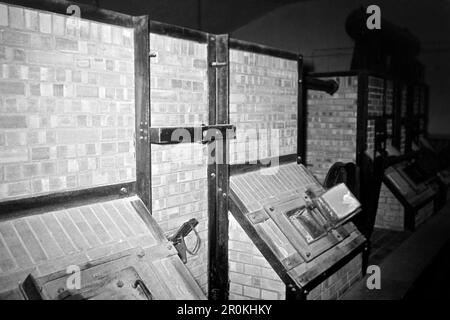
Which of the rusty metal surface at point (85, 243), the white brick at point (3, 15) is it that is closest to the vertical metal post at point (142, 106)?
the rusty metal surface at point (85, 243)

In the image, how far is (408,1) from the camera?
37.6 feet

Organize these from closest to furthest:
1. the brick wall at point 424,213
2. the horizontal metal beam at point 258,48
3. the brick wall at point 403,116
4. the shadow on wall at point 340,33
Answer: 1. the horizontal metal beam at point 258,48
2. the brick wall at point 424,213
3. the brick wall at point 403,116
4. the shadow on wall at point 340,33

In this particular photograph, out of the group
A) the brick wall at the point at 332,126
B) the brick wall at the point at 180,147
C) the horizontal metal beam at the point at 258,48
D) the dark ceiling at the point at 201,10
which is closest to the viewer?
the brick wall at the point at 180,147

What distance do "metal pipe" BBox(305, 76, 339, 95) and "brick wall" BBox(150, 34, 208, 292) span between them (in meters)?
3.02

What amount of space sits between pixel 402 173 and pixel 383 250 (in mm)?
1990

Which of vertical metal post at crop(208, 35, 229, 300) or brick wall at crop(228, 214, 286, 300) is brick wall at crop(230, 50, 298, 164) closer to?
vertical metal post at crop(208, 35, 229, 300)

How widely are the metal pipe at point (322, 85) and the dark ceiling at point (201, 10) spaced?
432cm

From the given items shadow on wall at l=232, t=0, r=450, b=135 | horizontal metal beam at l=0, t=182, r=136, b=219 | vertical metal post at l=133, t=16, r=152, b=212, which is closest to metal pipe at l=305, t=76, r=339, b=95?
vertical metal post at l=133, t=16, r=152, b=212

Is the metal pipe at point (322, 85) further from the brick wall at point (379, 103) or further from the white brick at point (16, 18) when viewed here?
the white brick at point (16, 18)

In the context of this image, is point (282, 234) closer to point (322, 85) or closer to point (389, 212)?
point (322, 85)

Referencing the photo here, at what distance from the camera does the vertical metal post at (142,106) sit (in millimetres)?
2699

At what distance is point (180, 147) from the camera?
3.14 meters

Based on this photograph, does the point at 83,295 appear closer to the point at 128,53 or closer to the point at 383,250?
the point at 128,53

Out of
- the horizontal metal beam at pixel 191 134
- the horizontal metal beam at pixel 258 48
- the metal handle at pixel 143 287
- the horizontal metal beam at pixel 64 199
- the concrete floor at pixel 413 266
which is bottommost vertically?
the concrete floor at pixel 413 266
